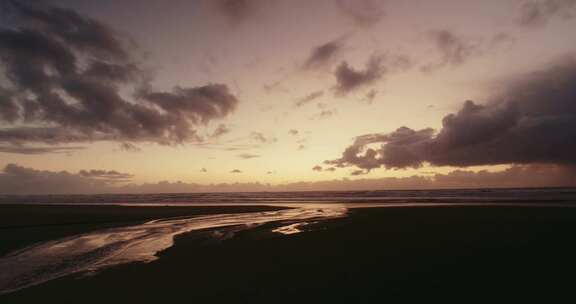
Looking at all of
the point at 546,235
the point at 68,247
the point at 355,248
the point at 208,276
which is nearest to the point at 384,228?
the point at 355,248

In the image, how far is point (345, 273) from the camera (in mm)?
9633

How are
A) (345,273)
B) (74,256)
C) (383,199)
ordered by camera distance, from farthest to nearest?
(383,199) < (74,256) < (345,273)

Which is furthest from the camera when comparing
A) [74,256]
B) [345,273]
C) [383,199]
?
[383,199]

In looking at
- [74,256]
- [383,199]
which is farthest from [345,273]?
[383,199]

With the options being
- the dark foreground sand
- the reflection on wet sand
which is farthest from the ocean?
the reflection on wet sand

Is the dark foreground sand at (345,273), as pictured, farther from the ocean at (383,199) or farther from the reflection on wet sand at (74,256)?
the ocean at (383,199)

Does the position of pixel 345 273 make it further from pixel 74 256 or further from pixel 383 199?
pixel 383 199

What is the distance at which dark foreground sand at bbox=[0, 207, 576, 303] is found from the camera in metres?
7.80

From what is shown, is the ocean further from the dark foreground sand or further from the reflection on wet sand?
the reflection on wet sand

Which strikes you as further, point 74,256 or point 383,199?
point 383,199

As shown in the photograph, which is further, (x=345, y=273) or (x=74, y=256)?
(x=74, y=256)

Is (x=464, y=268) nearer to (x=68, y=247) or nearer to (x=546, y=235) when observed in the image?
(x=546, y=235)

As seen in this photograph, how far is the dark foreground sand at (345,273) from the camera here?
7801mm

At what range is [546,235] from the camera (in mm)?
14875
